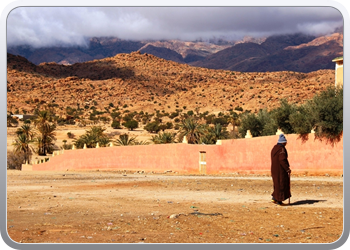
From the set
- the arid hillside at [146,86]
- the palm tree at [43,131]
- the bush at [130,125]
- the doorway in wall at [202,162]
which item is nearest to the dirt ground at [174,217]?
the doorway in wall at [202,162]

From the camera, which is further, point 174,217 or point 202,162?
point 202,162

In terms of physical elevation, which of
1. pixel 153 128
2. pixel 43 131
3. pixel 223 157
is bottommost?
pixel 223 157

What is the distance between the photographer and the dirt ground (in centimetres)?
800

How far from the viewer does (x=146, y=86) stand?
10894 centimetres

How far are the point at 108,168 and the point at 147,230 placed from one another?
2822 cm

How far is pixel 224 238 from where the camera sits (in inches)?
311

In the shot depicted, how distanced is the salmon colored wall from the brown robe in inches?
508

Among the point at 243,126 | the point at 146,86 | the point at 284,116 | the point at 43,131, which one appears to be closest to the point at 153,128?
the point at 43,131

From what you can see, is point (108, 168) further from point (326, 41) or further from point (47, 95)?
point (326, 41)

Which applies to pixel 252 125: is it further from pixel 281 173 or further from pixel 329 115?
pixel 281 173

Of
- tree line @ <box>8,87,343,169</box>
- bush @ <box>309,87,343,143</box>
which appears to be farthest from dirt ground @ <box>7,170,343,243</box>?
tree line @ <box>8,87,343,169</box>

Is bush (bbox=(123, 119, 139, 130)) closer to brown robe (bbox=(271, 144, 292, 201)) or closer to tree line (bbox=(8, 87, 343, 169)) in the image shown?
tree line (bbox=(8, 87, 343, 169))

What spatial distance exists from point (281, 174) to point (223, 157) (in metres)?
17.1
